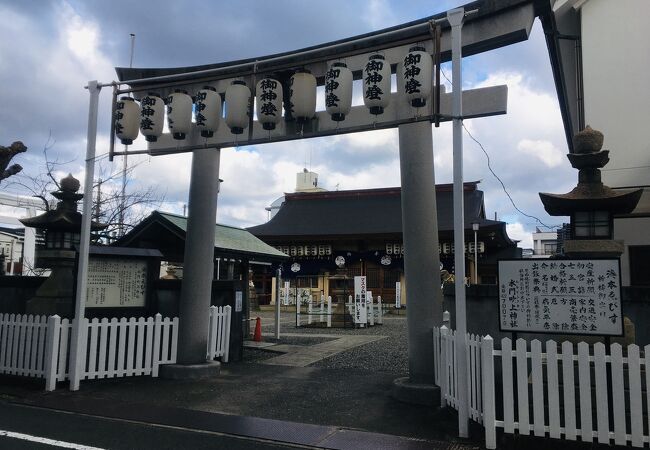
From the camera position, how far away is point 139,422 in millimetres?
6398

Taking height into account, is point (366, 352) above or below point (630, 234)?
below

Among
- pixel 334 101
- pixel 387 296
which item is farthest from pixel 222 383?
pixel 387 296

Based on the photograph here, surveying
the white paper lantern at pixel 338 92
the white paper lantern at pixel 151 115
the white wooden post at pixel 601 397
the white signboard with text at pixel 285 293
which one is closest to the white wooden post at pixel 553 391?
the white wooden post at pixel 601 397

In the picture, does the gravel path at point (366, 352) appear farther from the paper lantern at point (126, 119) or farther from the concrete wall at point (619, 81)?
the concrete wall at point (619, 81)

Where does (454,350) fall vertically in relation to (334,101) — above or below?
below

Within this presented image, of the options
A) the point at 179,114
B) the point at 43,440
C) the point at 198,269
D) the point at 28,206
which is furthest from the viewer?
the point at 28,206

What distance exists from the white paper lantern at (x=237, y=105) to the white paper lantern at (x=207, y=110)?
37 centimetres

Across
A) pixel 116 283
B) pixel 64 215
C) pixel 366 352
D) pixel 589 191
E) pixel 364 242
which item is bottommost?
pixel 366 352

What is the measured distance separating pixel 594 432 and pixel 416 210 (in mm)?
3810

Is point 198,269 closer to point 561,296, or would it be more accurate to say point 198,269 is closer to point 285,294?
point 561,296

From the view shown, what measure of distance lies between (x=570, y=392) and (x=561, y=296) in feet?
3.81

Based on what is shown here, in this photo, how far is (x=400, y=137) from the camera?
8.11m

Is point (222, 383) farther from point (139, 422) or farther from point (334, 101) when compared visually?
point (334, 101)

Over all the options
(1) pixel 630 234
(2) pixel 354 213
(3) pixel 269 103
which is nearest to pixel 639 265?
(1) pixel 630 234
